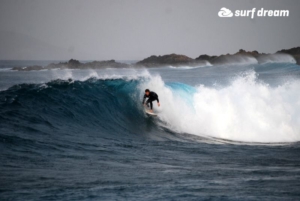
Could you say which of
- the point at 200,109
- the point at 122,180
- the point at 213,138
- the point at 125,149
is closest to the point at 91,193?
the point at 122,180

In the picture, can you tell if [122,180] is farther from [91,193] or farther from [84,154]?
[84,154]

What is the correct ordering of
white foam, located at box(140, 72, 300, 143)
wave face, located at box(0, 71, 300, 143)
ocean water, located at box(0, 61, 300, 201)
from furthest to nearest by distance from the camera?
white foam, located at box(140, 72, 300, 143) → wave face, located at box(0, 71, 300, 143) → ocean water, located at box(0, 61, 300, 201)

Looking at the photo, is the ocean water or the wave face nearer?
the ocean water

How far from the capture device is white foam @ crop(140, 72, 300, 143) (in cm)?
1634

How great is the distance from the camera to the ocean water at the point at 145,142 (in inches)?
306

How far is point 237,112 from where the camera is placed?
1834 centimetres

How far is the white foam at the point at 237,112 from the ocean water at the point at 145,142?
5 centimetres

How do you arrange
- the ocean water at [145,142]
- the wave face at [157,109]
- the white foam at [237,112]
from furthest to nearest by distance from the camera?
1. the white foam at [237,112]
2. the wave face at [157,109]
3. the ocean water at [145,142]

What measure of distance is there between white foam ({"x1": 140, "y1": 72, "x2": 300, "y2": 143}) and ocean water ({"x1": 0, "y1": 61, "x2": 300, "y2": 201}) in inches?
1.8

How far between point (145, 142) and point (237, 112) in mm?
6419

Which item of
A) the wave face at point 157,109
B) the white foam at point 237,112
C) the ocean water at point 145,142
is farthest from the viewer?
the white foam at point 237,112

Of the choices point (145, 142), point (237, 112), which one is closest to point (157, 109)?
point (237, 112)

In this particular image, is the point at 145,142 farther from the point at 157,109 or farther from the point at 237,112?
the point at 237,112

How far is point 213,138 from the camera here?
603 inches
